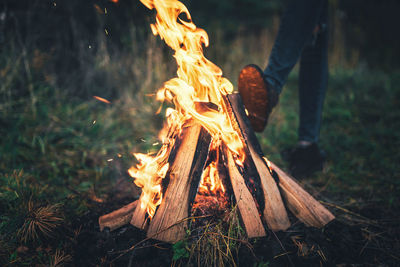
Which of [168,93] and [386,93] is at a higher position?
[168,93]

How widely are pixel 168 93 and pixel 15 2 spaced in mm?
3606

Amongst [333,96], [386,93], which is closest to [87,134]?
[333,96]

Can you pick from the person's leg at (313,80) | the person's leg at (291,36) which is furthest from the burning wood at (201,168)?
the person's leg at (313,80)

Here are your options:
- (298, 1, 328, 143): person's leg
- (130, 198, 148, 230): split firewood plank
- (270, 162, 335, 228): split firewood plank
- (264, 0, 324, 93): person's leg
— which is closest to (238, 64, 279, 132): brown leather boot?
(264, 0, 324, 93): person's leg

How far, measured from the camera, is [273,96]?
5.66 ft

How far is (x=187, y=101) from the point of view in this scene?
1.49 metres

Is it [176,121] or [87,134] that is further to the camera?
[87,134]

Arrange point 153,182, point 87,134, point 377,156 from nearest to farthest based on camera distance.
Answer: point 153,182 < point 377,156 < point 87,134

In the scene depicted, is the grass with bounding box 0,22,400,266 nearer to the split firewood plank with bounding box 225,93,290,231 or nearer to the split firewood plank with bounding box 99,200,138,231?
the split firewood plank with bounding box 99,200,138,231

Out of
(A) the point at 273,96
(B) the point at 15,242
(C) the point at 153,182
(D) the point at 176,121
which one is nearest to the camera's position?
(B) the point at 15,242

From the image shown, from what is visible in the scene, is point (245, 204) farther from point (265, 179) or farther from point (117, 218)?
point (117, 218)

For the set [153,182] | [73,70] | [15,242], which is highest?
[73,70]

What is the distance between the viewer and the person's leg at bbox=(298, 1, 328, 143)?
84.2 inches

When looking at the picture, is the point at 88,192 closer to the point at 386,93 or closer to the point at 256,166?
the point at 256,166
